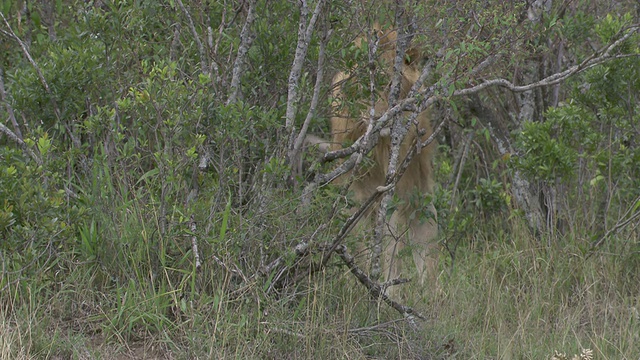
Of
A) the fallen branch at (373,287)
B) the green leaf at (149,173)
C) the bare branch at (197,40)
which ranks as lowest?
the fallen branch at (373,287)

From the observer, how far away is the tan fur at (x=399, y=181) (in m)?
4.79

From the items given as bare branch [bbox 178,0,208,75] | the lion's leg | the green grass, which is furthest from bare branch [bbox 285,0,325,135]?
the lion's leg

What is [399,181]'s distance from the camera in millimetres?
5867

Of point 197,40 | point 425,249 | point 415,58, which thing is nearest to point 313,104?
point 197,40

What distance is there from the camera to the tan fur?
4789mm

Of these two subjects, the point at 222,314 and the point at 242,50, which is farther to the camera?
the point at 242,50

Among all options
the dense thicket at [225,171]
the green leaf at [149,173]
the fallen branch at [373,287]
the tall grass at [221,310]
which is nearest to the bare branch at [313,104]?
the dense thicket at [225,171]

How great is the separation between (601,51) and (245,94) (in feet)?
6.14

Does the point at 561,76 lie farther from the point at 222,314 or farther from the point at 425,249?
the point at 222,314

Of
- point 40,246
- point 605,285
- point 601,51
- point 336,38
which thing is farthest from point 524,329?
point 40,246

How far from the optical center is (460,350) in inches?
156

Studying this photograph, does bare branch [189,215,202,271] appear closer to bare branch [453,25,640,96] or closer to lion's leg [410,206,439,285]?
lion's leg [410,206,439,285]

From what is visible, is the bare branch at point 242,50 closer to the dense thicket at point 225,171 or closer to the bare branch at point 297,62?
the dense thicket at point 225,171

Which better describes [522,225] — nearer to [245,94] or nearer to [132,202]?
[245,94]
